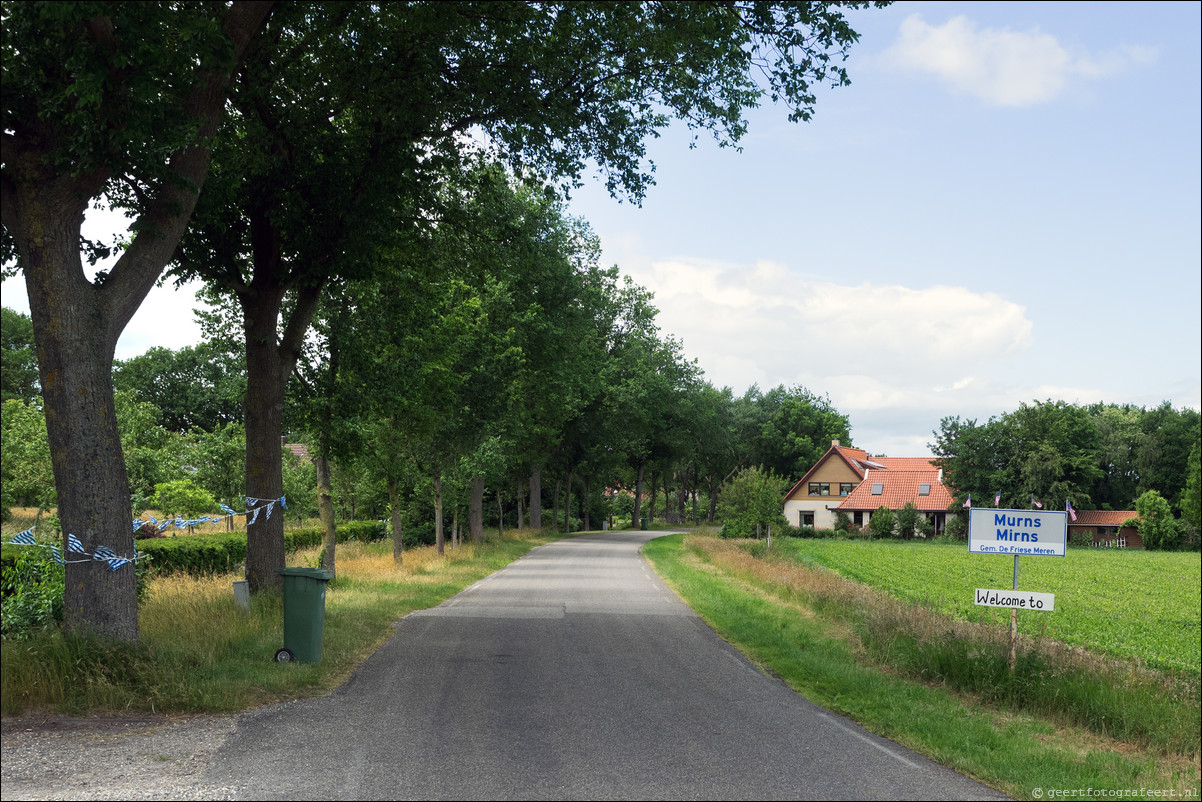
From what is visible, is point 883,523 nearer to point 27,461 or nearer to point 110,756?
point 27,461

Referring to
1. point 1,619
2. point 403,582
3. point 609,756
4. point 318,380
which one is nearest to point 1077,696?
point 609,756

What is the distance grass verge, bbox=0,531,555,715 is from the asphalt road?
0.50 m

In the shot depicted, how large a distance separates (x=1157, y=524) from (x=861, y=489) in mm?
Result: 35181

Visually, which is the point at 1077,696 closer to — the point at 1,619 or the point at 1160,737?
the point at 1160,737


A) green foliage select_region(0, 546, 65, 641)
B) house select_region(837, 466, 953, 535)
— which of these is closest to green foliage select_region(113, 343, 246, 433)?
house select_region(837, 466, 953, 535)

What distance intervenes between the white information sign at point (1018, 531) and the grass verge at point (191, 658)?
7.33 metres

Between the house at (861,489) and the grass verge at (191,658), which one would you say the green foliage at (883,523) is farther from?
the grass verge at (191,658)

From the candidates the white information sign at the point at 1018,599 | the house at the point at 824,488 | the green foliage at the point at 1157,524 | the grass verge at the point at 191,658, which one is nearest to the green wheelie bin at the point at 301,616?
the grass verge at the point at 191,658

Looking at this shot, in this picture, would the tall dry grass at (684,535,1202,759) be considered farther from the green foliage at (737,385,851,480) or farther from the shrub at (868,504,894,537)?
the green foliage at (737,385,851,480)

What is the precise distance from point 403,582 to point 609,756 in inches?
562

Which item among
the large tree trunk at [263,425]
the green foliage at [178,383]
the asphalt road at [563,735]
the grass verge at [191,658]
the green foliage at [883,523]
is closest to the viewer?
the asphalt road at [563,735]

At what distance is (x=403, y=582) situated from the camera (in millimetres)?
20281

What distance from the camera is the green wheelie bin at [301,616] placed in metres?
10.2

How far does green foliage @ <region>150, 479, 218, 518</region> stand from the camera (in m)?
27.4
